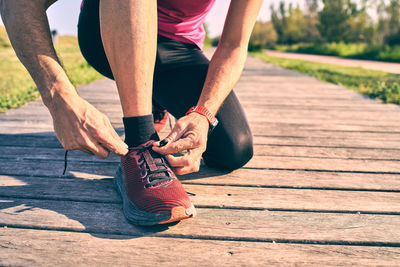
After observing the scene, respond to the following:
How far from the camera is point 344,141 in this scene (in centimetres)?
213

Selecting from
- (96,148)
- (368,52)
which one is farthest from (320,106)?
(368,52)

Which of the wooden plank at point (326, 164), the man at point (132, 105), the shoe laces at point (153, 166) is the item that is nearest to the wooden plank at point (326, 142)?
the wooden plank at point (326, 164)

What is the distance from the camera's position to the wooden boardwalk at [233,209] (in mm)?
968

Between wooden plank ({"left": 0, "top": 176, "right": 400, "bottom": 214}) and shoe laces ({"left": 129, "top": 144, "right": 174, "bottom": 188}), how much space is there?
19cm

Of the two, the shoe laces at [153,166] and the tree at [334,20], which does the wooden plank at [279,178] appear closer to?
the shoe laces at [153,166]

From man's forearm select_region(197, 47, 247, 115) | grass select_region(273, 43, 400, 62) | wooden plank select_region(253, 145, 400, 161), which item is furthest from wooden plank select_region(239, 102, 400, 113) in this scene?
grass select_region(273, 43, 400, 62)

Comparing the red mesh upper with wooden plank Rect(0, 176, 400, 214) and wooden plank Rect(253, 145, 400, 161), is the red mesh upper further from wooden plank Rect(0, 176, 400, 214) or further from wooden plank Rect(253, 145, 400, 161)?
wooden plank Rect(253, 145, 400, 161)

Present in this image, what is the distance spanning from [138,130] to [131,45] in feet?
1.00

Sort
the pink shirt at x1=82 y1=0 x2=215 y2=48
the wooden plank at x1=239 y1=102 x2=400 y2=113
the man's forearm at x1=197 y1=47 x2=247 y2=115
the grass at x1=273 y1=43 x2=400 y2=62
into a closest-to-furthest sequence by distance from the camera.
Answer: the man's forearm at x1=197 y1=47 x2=247 y2=115, the pink shirt at x1=82 y1=0 x2=215 y2=48, the wooden plank at x1=239 y1=102 x2=400 y2=113, the grass at x1=273 y1=43 x2=400 y2=62

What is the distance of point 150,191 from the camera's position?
114 centimetres

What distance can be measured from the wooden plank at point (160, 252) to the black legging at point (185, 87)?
60cm

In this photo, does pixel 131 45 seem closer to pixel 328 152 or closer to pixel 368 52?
pixel 328 152

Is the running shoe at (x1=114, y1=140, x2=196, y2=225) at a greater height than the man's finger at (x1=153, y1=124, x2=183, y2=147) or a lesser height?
lesser

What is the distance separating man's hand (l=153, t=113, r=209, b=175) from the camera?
119 centimetres
